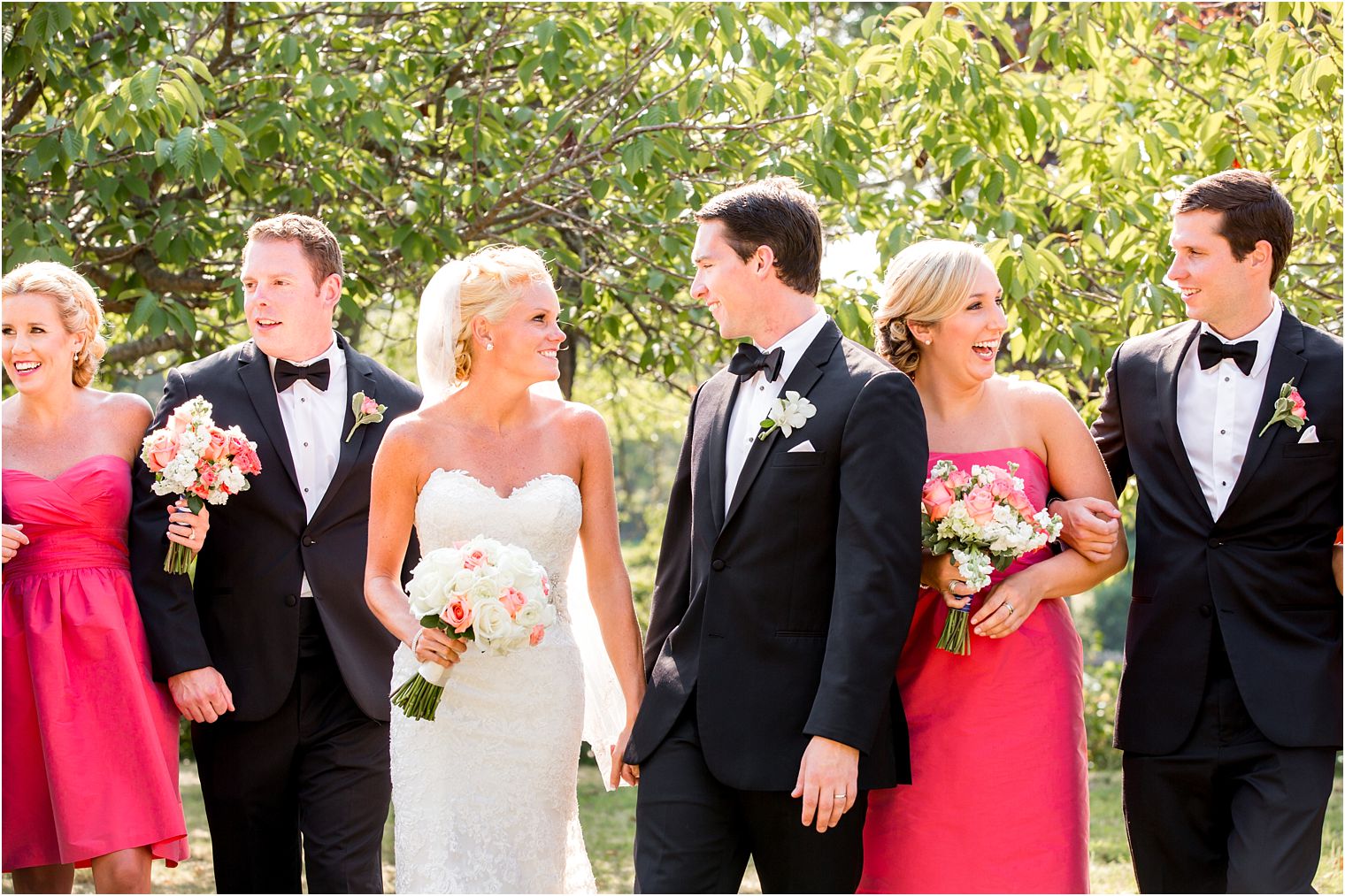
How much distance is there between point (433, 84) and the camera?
24.2 ft

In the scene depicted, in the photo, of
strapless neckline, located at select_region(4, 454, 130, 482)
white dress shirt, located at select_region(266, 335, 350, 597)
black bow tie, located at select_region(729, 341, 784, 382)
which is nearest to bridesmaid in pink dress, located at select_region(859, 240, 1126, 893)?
black bow tie, located at select_region(729, 341, 784, 382)

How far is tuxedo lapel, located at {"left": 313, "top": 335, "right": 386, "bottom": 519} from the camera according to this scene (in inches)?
178

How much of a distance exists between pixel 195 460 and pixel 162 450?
5.3 inches

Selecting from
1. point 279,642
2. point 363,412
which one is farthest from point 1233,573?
point 279,642

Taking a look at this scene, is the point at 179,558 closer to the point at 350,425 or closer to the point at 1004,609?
the point at 350,425

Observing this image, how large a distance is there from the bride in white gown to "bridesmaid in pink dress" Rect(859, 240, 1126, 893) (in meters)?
0.82

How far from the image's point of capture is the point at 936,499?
3.75 m

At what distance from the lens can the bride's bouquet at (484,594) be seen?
3.60 meters

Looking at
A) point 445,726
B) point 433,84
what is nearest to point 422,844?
point 445,726

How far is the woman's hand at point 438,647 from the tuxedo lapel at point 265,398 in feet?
3.31

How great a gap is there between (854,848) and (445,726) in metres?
1.26

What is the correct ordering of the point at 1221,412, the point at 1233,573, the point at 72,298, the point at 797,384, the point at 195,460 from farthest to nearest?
the point at 72,298 → the point at 195,460 → the point at 1221,412 → the point at 1233,573 → the point at 797,384

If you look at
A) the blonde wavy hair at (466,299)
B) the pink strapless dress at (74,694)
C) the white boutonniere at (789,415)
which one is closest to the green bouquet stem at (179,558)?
the pink strapless dress at (74,694)

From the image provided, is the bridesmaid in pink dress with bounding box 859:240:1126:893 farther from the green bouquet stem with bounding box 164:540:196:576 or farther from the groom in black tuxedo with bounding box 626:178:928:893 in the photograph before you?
the green bouquet stem with bounding box 164:540:196:576
